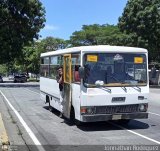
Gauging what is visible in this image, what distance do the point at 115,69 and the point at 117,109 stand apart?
1259 mm

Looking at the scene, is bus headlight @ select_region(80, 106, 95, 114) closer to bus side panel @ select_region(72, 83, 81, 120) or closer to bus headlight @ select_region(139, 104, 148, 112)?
bus side panel @ select_region(72, 83, 81, 120)

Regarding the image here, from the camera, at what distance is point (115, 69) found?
14.3 m

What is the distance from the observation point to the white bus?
1386 cm

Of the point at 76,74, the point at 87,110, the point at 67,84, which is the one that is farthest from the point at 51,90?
the point at 87,110

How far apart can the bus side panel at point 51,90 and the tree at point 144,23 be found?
33299 millimetres

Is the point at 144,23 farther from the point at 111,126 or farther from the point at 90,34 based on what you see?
the point at 111,126

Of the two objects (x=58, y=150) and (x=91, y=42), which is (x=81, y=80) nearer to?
(x=58, y=150)

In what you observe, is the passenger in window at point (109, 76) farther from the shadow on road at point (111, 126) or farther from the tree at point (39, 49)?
the tree at point (39, 49)

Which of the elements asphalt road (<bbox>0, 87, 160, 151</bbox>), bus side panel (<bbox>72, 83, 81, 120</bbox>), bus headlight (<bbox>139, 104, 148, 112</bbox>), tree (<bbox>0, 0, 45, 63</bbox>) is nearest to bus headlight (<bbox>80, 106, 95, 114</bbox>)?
bus side panel (<bbox>72, 83, 81, 120</bbox>)

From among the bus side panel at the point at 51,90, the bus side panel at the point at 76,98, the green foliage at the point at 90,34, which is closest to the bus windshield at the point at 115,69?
the bus side panel at the point at 76,98

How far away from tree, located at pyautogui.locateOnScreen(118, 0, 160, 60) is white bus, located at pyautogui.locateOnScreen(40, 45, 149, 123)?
39.5m

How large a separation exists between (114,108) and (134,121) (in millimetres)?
2476

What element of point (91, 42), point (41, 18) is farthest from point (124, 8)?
point (91, 42)

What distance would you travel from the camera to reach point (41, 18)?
5269 centimetres
